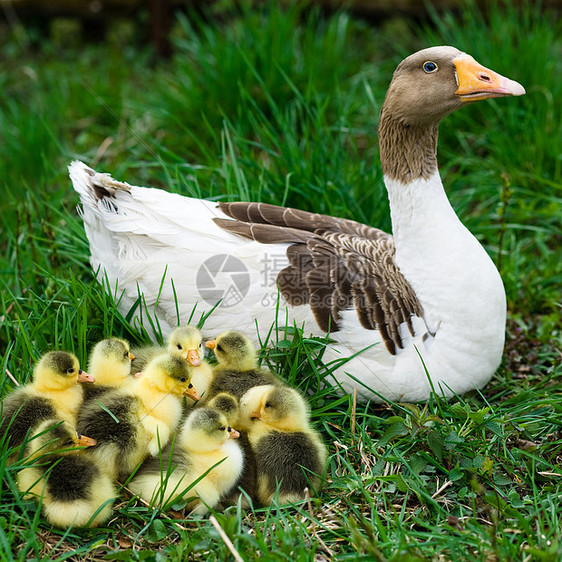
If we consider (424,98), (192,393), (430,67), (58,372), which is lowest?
(192,393)

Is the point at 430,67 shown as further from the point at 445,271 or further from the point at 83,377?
the point at 83,377

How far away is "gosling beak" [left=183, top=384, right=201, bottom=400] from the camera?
2941mm

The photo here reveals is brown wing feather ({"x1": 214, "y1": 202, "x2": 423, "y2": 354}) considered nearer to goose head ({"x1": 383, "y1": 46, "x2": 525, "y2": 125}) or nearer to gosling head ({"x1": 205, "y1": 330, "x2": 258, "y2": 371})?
gosling head ({"x1": 205, "y1": 330, "x2": 258, "y2": 371})

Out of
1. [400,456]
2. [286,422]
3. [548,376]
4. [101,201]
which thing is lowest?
[548,376]

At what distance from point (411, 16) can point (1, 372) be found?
6.15 m

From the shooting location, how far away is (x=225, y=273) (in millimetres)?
3342

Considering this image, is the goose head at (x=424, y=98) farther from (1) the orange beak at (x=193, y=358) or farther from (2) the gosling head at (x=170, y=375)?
(2) the gosling head at (x=170, y=375)

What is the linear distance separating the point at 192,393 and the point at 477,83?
1.96 meters

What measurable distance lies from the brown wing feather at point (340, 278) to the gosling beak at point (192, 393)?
653 millimetres

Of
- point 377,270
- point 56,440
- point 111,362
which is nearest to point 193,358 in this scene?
point 111,362

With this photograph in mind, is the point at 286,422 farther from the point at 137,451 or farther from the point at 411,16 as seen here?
the point at 411,16

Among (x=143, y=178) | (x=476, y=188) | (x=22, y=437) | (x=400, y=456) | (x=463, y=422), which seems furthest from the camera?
(x=143, y=178)

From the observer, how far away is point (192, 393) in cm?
296

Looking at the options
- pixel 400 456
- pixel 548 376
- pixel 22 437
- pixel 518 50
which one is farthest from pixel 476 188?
pixel 22 437
